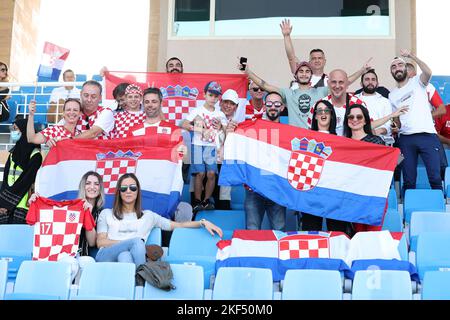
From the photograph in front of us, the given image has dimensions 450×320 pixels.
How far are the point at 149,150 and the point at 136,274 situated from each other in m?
2.06

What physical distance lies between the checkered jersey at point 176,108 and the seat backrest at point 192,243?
7.93 ft

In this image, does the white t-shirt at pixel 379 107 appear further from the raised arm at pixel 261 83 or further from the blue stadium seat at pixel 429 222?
the blue stadium seat at pixel 429 222

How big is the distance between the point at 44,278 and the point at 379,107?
426 cm

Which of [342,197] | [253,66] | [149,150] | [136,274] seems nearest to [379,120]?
[342,197]

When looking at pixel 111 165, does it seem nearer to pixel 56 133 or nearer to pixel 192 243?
pixel 56 133

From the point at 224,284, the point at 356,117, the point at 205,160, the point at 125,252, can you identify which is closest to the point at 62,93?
the point at 205,160

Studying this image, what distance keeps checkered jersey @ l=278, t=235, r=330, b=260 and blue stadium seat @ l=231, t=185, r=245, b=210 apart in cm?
174

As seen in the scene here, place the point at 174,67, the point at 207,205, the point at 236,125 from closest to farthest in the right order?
1. the point at 236,125
2. the point at 207,205
3. the point at 174,67

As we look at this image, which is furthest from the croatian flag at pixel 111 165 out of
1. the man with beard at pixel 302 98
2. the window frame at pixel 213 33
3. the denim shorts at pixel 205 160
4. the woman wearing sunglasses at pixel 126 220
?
the window frame at pixel 213 33

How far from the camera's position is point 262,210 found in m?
7.32

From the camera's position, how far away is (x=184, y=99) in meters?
9.17

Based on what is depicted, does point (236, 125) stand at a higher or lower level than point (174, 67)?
lower

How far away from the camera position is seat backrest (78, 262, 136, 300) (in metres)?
5.80
